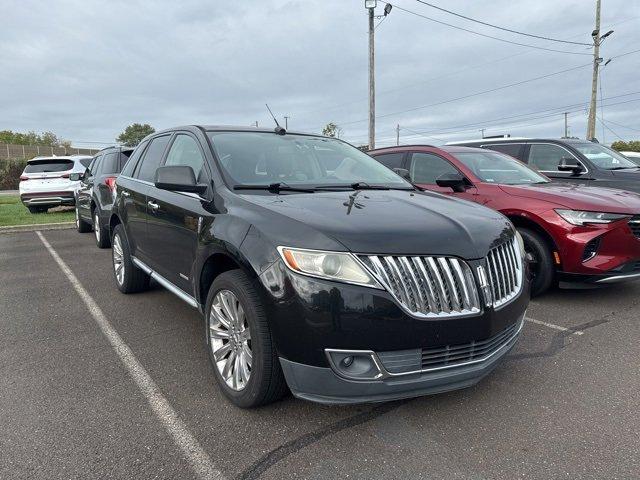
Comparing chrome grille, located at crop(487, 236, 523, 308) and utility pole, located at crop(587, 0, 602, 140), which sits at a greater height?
utility pole, located at crop(587, 0, 602, 140)

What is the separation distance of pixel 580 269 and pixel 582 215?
51cm

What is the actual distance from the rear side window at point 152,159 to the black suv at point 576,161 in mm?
5642

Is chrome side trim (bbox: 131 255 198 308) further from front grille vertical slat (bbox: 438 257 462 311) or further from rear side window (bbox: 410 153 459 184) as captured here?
rear side window (bbox: 410 153 459 184)

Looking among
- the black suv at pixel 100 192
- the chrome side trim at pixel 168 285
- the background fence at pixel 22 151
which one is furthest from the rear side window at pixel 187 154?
the background fence at pixel 22 151

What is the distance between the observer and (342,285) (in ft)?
7.43

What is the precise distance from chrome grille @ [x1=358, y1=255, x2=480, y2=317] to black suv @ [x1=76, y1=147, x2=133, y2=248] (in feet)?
17.8

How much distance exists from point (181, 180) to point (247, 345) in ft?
4.15

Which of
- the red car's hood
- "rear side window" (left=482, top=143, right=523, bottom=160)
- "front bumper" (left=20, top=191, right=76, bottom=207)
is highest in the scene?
"rear side window" (left=482, top=143, right=523, bottom=160)

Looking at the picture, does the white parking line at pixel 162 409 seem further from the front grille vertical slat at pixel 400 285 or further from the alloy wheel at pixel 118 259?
the front grille vertical slat at pixel 400 285

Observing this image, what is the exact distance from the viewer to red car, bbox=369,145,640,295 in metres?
4.44

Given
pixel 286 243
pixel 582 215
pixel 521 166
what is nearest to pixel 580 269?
pixel 582 215

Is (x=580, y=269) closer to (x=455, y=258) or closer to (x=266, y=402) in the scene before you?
(x=455, y=258)

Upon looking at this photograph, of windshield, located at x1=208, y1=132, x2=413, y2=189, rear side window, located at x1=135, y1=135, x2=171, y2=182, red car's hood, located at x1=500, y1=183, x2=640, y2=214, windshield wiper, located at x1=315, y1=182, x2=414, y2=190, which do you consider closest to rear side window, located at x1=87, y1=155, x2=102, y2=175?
rear side window, located at x1=135, y1=135, x2=171, y2=182

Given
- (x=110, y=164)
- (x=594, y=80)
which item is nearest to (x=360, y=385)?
(x=110, y=164)
